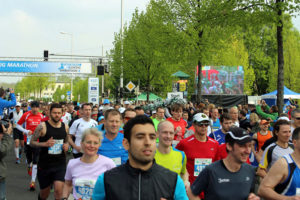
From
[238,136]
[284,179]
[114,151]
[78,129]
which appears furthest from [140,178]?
[78,129]

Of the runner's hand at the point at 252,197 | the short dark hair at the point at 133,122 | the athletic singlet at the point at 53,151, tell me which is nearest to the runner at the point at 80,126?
the athletic singlet at the point at 53,151

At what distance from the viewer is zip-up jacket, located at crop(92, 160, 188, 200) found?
2.45 m

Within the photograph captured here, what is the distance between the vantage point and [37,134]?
6527 millimetres

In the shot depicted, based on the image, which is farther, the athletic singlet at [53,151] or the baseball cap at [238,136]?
the athletic singlet at [53,151]

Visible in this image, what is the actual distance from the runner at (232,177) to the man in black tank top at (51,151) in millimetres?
3334

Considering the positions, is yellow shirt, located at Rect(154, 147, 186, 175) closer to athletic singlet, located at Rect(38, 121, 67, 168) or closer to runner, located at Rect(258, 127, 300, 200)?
runner, located at Rect(258, 127, 300, 200)

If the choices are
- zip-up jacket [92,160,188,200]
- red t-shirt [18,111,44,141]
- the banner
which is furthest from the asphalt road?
the banner

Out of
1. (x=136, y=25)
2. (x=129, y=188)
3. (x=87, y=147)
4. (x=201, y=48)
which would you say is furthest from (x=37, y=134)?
(x=136, y=25)

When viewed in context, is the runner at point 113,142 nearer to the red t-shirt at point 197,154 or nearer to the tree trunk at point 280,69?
the red t-shirt at point 197,154

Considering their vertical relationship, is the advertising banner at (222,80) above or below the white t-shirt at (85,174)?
above

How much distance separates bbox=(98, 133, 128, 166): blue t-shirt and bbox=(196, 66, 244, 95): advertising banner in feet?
91.0

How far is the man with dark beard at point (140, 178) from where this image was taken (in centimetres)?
245

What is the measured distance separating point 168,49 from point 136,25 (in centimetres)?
1079

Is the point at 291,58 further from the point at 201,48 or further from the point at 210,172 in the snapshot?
the point at 210,172
